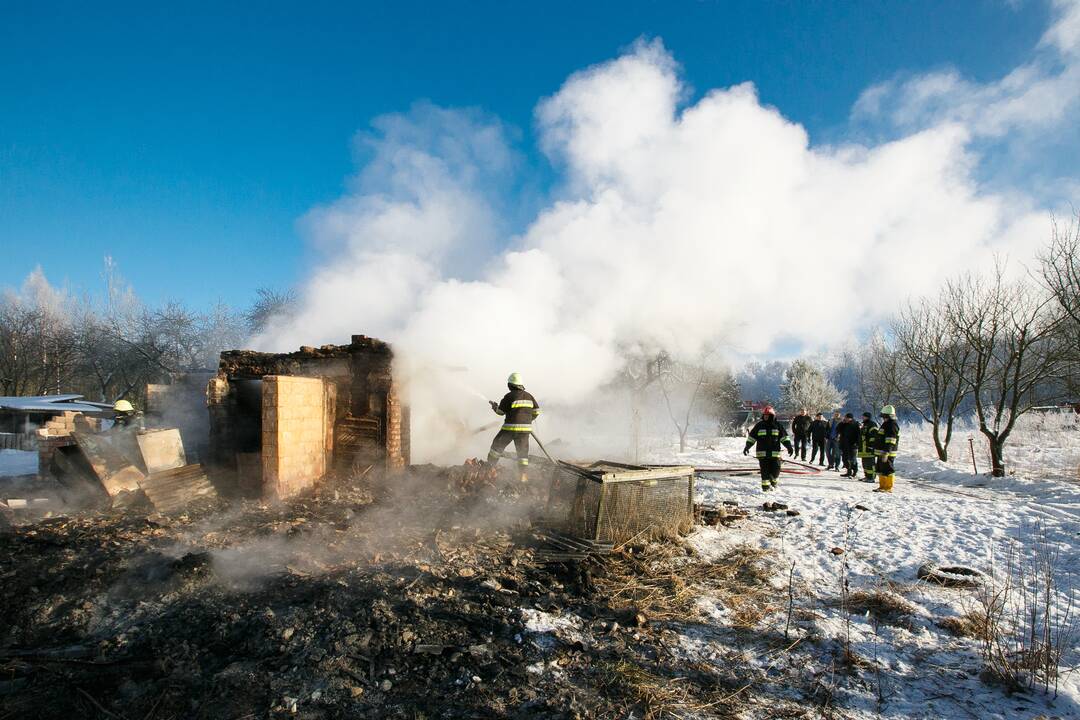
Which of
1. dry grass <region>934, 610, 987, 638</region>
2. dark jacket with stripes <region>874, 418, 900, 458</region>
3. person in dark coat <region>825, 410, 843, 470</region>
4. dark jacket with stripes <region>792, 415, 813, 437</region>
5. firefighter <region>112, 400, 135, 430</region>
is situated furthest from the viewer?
dark jacket with stripes <region>792, 415, 813, 437</region>

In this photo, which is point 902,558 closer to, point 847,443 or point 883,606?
point 883,606

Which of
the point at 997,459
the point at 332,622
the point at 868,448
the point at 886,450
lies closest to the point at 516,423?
the point at 332,622

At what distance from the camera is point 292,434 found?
781cm

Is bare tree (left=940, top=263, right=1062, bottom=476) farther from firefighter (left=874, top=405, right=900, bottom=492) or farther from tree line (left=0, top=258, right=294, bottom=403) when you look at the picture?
tree line (left=0, top=258, right=294, bottom=403)

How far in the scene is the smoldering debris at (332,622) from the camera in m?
3.08

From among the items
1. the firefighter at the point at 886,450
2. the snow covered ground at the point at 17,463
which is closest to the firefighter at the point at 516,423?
the firefighter at the point at 886,450

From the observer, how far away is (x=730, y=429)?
1172 inches

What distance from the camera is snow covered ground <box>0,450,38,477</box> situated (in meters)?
11.3

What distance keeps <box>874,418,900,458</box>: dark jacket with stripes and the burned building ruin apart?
8778 millimetres

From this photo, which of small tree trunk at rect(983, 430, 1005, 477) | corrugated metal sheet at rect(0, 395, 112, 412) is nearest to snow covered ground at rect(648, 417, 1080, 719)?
small tree trunk at rect(983, 430, 1005, 477)

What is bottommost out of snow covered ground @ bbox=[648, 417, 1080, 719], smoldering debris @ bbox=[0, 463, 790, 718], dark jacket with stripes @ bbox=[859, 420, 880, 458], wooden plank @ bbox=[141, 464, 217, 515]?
snow covered ground @ bbox=[648, 417, 1080, 719]

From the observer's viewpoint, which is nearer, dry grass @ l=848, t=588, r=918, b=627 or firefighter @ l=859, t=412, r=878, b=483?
dry grass @ l=848, t=588, r=918, b=627

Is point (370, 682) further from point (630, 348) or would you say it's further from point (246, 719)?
point (630, 348)

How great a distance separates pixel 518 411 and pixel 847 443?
873cm
